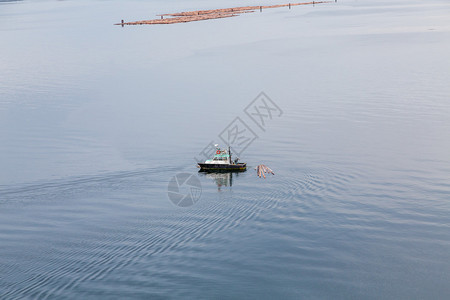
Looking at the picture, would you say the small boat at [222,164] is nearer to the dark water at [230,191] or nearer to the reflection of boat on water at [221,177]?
the reflection of boat on water at [221,177]

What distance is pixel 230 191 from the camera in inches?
2827

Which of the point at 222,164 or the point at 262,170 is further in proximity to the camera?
the point at 222,164

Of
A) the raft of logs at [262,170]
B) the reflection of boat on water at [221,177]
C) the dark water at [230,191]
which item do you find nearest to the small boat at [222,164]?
the reflection of boat on water at [221,177]

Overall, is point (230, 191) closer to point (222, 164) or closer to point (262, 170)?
point (222, 164)

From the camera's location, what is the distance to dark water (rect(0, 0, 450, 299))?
166ft

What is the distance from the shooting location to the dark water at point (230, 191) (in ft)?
166

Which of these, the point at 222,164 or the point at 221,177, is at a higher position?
the point at 222,164

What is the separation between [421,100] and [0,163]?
280ft

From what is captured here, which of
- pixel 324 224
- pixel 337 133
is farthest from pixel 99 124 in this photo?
pixel 324 224

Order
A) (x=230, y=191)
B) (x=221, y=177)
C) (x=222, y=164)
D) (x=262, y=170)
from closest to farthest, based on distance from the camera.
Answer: (x=230, y=191), (x=221, y=177), (x=262, y=170), (x=222, y=164)

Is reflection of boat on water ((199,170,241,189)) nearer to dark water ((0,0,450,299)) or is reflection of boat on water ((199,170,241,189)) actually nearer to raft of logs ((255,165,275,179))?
dark water ((0,0,450,299))

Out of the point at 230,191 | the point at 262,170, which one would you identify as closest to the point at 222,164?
the point at 262,170

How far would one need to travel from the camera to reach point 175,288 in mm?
48188

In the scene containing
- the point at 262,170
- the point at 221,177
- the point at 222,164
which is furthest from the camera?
the point at 222,164
